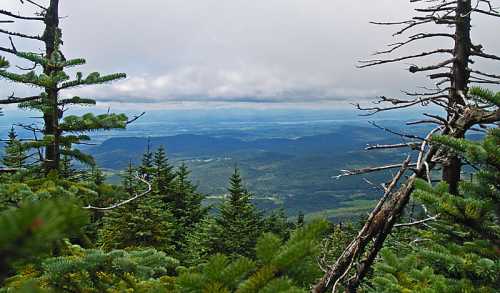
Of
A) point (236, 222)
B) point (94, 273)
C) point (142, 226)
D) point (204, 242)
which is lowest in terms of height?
point (204, 242)

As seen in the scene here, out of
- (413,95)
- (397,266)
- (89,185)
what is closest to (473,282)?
(397,266)

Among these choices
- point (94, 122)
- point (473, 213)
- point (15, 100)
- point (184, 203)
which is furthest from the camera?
point (184, 203)

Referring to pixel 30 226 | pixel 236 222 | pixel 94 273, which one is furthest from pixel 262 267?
pixel 236 222

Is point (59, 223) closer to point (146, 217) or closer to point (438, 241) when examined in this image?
point (438, 241)

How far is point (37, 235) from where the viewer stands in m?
0.76

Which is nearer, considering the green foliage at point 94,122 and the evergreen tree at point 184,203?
the green foliage at point 94,122

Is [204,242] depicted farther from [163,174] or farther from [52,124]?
[52,124]

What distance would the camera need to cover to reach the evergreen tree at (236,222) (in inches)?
1163

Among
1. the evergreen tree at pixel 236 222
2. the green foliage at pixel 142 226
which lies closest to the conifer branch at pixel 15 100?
the green foliage at pixel 142 226

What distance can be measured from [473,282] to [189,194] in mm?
39439

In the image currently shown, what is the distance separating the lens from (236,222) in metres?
30.5

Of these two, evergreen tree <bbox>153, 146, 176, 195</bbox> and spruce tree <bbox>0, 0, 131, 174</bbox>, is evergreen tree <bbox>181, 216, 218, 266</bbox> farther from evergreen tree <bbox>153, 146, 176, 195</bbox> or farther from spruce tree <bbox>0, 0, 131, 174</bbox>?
spruce tree <bbox>0, 0, 131, 174</bbox>

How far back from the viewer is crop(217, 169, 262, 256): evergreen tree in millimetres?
29531

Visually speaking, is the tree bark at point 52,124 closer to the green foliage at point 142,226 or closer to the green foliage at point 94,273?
the green foliage at point 94,273
